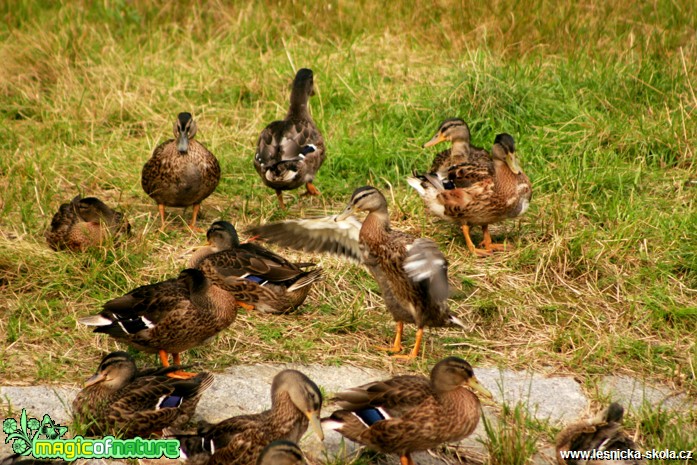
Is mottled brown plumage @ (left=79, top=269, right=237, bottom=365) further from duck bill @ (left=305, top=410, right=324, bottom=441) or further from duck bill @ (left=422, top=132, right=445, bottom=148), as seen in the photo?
duck bill @ (left=422, top=132, right=445, bottom=148)

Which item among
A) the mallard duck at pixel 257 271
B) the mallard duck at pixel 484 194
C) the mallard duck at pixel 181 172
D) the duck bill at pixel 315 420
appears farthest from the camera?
the mallard duck at pixel 181 172

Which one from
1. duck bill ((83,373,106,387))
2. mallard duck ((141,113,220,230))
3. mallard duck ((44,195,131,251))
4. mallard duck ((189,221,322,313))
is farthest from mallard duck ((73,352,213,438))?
mallard duck ((141,113,220,230))

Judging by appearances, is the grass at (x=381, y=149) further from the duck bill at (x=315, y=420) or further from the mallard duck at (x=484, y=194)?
the duck bill at (x=315, y=420)

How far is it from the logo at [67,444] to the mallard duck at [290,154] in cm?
296

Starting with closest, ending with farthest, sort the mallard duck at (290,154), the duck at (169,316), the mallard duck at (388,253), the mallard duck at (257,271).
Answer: the duck at (169,316)
the mallard duck at (388,253)
the mallard duck at (257,271)
the mallard duck at (290,154)

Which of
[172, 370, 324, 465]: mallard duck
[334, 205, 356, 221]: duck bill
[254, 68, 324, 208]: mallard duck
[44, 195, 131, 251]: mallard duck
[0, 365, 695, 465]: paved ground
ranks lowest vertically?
[0, 365, 695, 465]: paved ground

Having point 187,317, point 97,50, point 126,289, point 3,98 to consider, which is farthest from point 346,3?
point 187,317

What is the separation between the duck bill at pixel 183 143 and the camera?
6801mm

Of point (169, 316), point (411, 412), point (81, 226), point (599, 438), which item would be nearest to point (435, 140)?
point (81, 226)

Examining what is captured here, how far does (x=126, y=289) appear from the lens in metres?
5.88

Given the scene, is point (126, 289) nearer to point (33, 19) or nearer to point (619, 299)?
point (619, 299)

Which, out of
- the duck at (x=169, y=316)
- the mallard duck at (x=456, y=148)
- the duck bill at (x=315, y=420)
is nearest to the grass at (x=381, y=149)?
the duck at (x=169, y=316)

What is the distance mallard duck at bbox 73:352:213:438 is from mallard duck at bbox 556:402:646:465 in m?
1.73

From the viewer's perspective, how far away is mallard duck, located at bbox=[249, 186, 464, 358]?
5.26 meters
